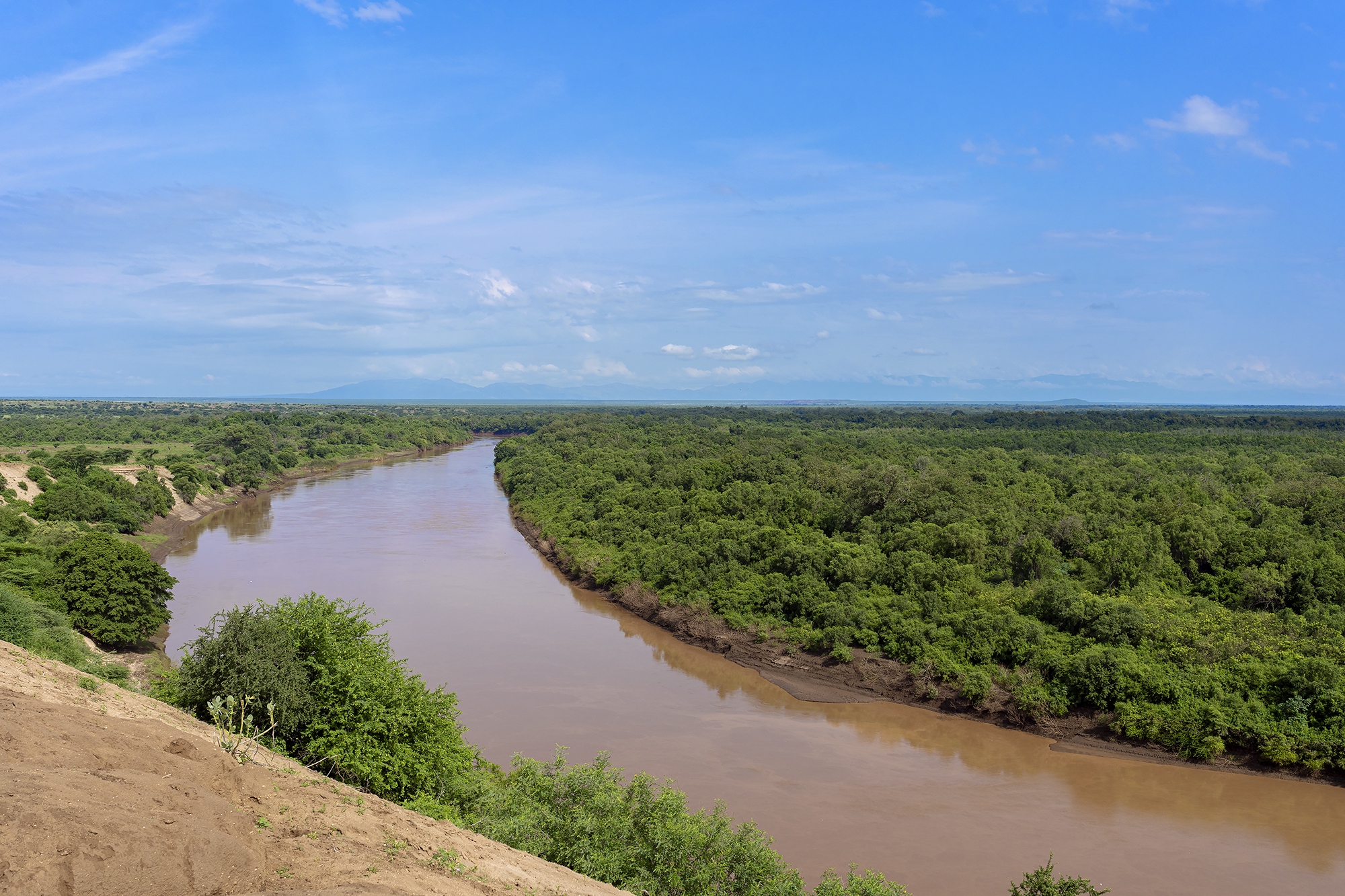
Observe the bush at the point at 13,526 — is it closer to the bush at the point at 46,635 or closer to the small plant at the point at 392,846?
the bush at the point at 46,635

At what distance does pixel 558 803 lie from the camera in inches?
573

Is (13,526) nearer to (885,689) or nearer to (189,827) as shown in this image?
(189,827)

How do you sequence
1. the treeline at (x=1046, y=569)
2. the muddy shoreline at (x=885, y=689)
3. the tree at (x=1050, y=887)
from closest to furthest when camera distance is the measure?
the tree at (x=1050, y=887) < the muddy shoreline at (x=885, y=689) < the treeline at (x=1046, y=569)

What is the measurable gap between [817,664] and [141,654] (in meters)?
24.8

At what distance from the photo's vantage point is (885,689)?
29062 mm

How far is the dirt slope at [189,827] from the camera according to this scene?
807cm

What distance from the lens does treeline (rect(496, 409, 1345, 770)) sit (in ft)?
82.7

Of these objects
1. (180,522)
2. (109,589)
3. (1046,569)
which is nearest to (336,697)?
(109,589)

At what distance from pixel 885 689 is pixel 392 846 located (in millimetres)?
21951

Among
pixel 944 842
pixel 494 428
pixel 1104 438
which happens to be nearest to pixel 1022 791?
pixel 944 842

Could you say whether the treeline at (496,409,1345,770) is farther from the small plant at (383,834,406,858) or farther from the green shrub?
the small plant at (383,834,406,858)

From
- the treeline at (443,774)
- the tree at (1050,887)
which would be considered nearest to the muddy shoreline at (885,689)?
the treeline at (443,774)

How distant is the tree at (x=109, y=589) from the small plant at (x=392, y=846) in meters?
23.4

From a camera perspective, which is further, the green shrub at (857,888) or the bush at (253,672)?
the bush at (253,672)
